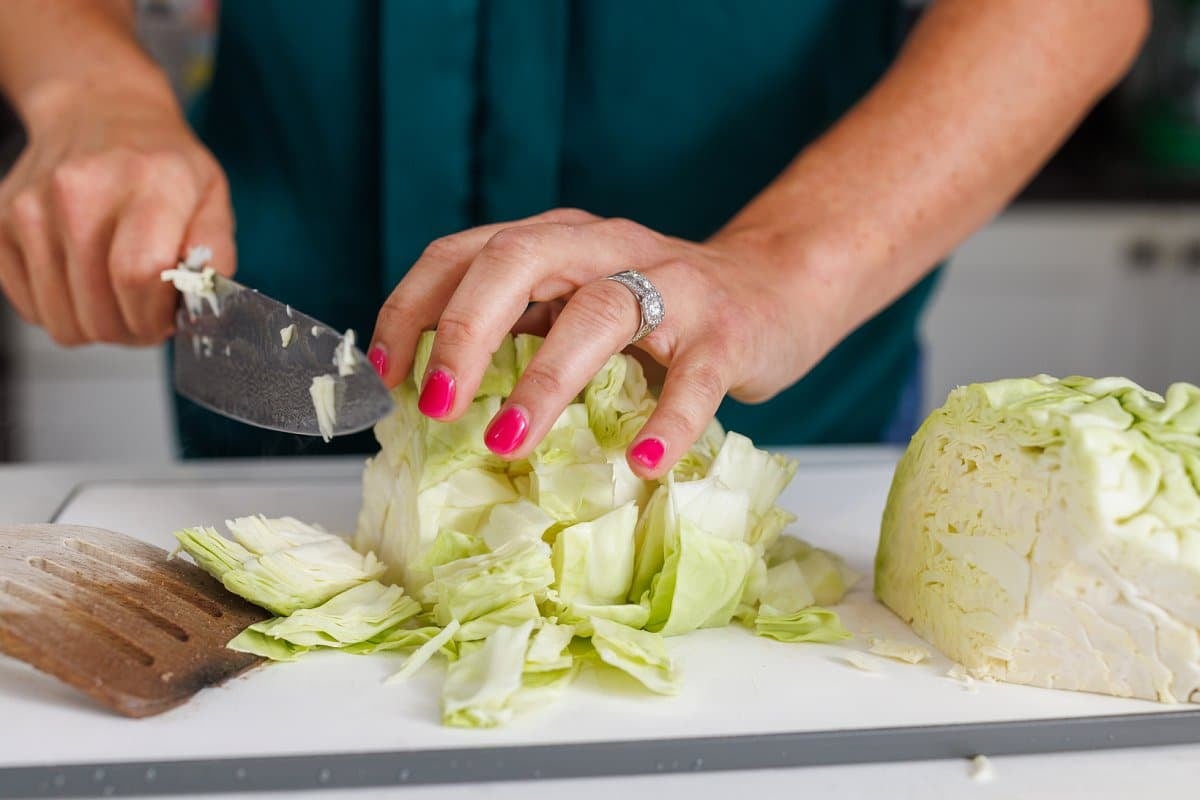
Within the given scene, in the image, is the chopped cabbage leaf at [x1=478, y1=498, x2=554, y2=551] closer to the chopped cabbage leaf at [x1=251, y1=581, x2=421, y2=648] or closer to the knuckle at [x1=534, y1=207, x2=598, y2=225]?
the chopped cabbage leaf at [x1=251, y1=581, x2=421, y2=648]

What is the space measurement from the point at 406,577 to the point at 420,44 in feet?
2.63

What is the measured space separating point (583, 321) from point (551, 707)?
0.32 m

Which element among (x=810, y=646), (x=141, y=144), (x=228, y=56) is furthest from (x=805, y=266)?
(x=228, y=56)

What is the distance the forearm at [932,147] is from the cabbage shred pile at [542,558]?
0.31 metres

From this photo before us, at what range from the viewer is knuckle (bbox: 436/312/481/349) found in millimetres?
1068

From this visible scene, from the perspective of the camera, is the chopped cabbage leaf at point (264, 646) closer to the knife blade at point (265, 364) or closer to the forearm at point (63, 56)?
the knife blade at point (265, 364)

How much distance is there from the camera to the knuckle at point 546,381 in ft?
3.48

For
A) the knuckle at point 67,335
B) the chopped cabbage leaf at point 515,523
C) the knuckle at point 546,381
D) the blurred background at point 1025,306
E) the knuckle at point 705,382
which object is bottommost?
the blurred background at point 1025,306

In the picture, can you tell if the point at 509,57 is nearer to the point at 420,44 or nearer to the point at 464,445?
the point at 420,44

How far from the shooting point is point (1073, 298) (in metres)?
3.53

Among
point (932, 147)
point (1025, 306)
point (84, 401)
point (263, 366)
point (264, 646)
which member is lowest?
point (84, 401)

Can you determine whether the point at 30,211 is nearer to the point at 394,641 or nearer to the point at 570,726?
the point at 394,641

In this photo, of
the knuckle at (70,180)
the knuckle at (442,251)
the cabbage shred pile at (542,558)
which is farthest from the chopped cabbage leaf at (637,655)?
the knuckle at (70,180)

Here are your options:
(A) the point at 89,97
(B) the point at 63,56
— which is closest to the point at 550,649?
(A) the point at 89,97
